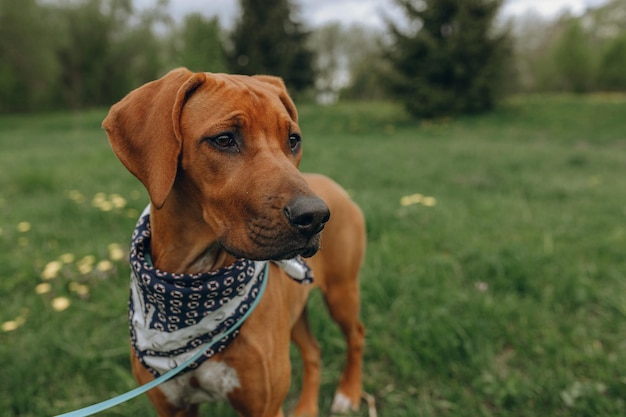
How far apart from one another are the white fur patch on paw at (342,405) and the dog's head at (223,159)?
154 centimetres

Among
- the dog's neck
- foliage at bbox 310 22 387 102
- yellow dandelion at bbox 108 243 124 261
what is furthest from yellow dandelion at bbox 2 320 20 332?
foliage at bbox 310 22 387 102

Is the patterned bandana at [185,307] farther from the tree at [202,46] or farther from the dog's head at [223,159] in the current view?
the tree at [202,46]

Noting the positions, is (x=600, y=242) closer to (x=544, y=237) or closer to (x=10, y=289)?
(x=544, y=237)

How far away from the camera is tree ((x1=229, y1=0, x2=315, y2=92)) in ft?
79.0

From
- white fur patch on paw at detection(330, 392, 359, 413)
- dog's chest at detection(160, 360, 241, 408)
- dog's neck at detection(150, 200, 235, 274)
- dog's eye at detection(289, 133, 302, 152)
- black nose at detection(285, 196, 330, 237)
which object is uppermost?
dog's eye at detection(289, 133, 302, 152)

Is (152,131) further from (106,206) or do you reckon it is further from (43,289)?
(106,206)

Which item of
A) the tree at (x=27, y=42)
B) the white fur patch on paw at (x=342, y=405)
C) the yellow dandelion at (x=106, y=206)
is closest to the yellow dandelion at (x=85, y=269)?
the yellow dandelion at (x=106, y=206)

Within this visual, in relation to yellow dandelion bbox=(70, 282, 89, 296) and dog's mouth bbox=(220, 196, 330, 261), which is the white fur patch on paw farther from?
yellow dandelion bbox=(70, 282, 89, 296)

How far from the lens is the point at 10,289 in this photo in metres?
4.01

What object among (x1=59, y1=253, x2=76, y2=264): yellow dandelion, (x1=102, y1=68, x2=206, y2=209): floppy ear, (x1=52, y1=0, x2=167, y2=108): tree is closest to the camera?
(x1=102, y1=68, x2=206, y2=209): floppy ear

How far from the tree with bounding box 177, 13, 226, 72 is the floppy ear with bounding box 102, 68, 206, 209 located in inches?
771

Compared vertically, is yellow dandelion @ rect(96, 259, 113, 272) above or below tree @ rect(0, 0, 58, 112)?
above

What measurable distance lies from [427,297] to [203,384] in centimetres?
206

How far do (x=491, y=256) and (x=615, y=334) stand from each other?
1.13 meters
